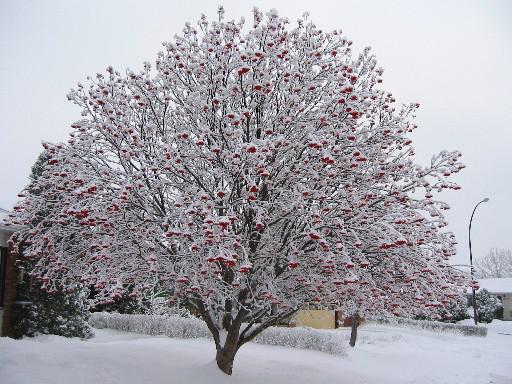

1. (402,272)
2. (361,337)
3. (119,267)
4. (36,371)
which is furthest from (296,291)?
(361,337)

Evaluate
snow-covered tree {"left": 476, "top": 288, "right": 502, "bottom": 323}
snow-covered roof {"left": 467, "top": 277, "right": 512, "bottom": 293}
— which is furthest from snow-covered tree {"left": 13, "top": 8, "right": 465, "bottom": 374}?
snow-covered roof {"left": 467, "top": 277, "right": 512, "bottom": 293}

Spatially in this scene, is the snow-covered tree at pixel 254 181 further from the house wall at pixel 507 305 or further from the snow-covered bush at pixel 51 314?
the house wall at pixel 507 305

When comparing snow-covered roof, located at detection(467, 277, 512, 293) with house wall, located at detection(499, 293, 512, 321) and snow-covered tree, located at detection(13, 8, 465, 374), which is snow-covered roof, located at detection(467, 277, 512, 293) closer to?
house wall, located at detection(499, 293, 512, 321)

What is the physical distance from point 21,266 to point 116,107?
21.1 ft

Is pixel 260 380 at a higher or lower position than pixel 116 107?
lower

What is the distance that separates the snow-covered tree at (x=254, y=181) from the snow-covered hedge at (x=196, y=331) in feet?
24.1

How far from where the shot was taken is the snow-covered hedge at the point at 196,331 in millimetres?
15640

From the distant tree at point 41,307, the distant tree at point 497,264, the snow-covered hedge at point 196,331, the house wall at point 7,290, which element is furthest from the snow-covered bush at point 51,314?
the distant tree at point 497,264

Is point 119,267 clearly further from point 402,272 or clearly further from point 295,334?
point 295,334

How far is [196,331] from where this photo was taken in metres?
17.2

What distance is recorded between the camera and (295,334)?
1616cm

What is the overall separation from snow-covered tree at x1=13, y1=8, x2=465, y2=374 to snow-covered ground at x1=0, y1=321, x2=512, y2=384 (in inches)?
56.1

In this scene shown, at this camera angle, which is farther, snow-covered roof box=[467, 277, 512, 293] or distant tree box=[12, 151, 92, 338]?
snow-covered roof box=[467, 277, 512, 293]

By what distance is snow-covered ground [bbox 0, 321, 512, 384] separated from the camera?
25.1 ft
